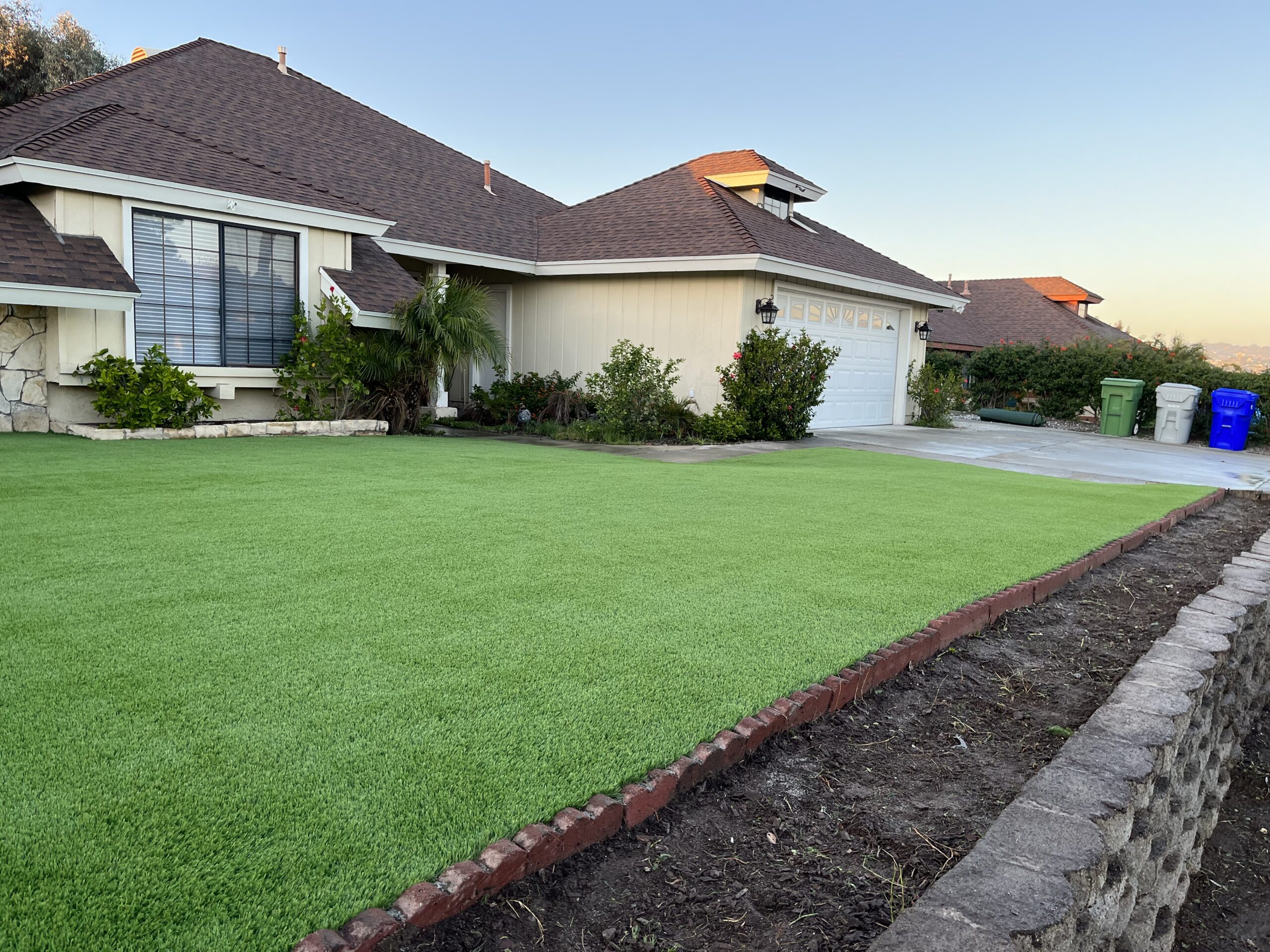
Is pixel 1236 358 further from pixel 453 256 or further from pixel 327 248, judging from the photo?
pixel 327 248

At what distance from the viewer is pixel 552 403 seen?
14.0 meters

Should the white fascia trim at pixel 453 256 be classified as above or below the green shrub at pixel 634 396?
above

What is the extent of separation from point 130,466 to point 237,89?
9660 mm

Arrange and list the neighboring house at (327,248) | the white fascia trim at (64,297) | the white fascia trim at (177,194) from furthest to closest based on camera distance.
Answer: the neighboring house at (327,248)
the white fascia trim at (177,194)
the white fascia trim at (64,297)

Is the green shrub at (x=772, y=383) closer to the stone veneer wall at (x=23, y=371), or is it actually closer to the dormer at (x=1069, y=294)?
the stone veneer wall at (x=23, y=371)

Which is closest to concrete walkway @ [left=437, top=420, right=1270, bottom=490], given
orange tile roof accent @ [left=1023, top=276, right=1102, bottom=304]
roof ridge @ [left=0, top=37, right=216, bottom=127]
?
roof ridge @ [left=0, top=37, right=216, bottom=127]

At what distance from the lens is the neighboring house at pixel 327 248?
9.03m

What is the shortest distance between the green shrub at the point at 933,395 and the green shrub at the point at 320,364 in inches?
443

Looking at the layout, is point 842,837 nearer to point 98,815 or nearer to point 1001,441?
point 98,815

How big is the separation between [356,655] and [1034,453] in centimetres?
1223

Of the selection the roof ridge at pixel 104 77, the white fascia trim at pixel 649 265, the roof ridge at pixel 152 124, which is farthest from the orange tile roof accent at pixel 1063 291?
the roof ridge at pixel 104 77

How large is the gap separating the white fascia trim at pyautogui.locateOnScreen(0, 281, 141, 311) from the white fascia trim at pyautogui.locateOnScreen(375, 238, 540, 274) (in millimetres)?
4224

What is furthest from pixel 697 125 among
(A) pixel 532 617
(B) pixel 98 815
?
(B) pixel 98 815

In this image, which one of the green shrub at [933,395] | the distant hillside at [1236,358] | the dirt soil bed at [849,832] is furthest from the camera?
the green shrub at [933,395]
